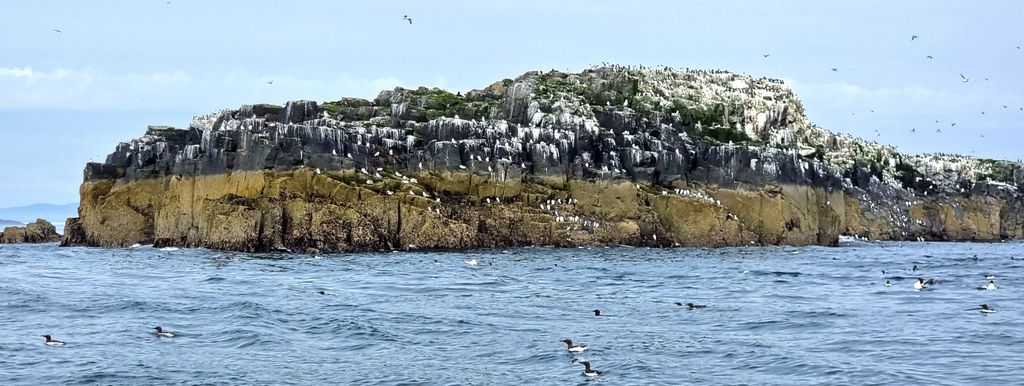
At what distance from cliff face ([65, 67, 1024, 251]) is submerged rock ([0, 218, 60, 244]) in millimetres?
10909

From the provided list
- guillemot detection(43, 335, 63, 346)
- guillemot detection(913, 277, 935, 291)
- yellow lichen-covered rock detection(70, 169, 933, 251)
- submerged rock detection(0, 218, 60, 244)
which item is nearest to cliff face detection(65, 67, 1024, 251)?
yellow lichen-covered rock detection(70, 169, 933, 251)

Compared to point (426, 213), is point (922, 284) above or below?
below

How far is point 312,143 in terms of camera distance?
68.2m

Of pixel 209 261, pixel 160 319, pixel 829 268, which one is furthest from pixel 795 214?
pixel 160 319

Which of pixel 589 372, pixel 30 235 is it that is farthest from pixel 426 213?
pixel 589 372

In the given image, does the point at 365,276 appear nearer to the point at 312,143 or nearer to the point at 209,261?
the point at 209,261

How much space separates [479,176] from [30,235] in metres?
38.0

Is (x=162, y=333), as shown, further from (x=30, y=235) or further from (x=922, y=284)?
(x=30, y=235)

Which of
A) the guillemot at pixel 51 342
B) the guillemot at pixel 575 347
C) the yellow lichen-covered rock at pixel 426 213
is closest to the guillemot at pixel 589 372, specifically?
the guillemot at pixel 575 347

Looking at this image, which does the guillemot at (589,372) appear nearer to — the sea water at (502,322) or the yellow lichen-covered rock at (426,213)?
the sea water at (502,322)

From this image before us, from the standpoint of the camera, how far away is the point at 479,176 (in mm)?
71125

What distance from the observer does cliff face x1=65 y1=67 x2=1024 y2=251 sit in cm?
6731

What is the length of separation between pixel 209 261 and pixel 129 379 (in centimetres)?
3232

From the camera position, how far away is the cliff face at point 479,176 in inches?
2650
